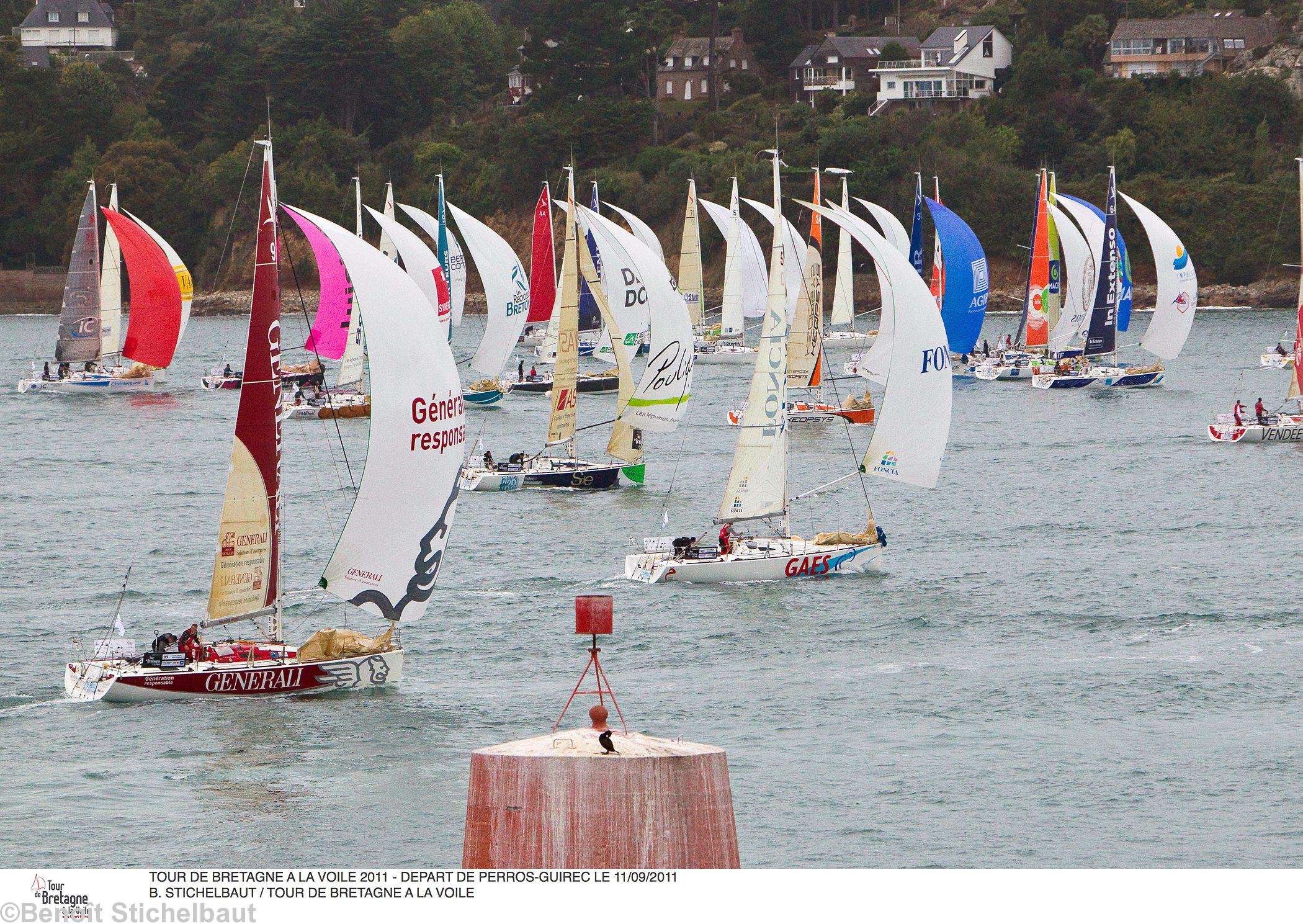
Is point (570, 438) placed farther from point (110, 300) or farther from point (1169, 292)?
point (110, 300)

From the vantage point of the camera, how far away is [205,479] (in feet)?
163

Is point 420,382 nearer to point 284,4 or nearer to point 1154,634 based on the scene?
point 1154,634

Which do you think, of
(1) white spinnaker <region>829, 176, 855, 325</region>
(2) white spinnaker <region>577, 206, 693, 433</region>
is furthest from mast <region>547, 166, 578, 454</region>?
(1) white spinnaker <region>829, 176, 855, 325</region>

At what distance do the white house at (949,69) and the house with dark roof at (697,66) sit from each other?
38.6 feet

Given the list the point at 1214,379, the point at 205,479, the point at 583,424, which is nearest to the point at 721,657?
the point at 205,479

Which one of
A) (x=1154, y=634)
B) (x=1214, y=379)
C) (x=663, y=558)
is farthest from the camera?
(x=1214, y=379)

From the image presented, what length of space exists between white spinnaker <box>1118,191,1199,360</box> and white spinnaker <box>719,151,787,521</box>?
117 ft

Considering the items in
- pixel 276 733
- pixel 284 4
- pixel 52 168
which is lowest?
pixel 276 733

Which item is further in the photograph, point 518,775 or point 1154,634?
point 1154,634

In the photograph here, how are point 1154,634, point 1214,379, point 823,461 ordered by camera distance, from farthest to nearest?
point 1214,379 < point 823,461 < point 1154,634

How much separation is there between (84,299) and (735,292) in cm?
2899

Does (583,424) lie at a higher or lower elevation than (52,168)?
lower

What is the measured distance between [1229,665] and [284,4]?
130420 millimetres

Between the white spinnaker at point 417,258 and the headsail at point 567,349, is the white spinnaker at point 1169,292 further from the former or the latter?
the headsail at point 567,349
